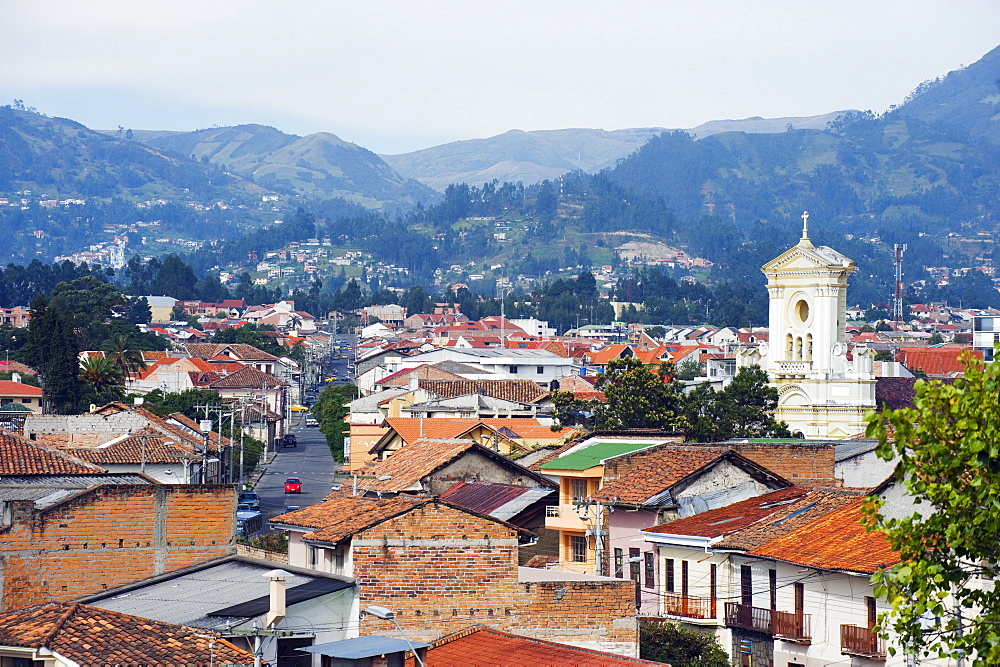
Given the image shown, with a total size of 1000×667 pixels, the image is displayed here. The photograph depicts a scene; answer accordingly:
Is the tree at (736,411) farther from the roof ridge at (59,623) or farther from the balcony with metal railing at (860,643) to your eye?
the roof ridge at (59,623)

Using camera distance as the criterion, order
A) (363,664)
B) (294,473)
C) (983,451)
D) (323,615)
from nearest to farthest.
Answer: (983,451) → (363,664) → (323,615) → (294,473)

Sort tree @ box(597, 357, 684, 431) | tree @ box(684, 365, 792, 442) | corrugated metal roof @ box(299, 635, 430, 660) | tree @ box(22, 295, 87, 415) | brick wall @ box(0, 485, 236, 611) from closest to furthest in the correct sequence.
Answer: corrugated metal roof @ box(299, 635, 430, 660)
brick wall @ box(0, 485, 236, 611)
tree @ box(684, 365, 792, 442)
tree @ box(597, 357, 684, 431)
tree @ box(22, 295, 87, 415)

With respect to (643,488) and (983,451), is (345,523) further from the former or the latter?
(983,451)

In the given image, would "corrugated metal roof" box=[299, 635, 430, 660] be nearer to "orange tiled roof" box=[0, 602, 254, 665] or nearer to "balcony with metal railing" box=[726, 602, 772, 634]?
"orange tiled roof" box=[0, 602, 254, 665]

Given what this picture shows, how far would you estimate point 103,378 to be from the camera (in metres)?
97.4

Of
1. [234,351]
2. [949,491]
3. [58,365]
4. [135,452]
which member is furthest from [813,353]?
[234,351]

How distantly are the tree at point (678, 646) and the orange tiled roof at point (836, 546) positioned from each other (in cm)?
187

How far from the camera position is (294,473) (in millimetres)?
86688

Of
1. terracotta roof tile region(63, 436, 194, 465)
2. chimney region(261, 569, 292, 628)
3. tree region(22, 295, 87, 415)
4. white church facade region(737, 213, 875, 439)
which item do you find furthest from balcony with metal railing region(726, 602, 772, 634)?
tree region(22, 295, 87, 415)

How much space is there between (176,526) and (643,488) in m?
11.0

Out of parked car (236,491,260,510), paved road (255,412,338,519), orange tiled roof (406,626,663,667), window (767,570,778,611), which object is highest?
orange tiled roof (406,626,663,667)

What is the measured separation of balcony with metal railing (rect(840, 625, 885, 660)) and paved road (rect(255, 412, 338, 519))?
3668cm

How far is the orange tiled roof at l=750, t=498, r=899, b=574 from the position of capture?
24906 millimetres

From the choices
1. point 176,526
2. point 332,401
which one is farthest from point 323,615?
point 332,401
